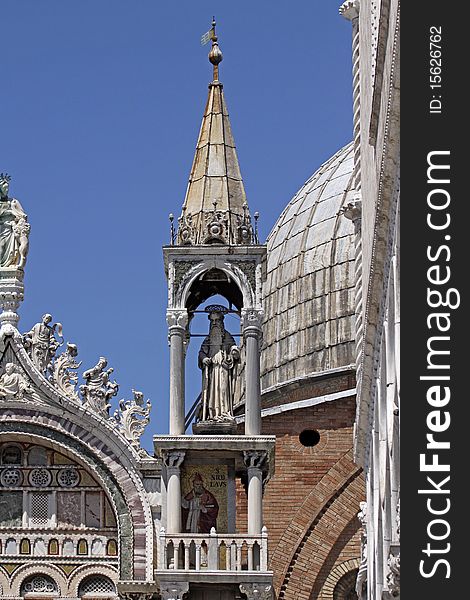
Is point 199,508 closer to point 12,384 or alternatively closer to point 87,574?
point 87,574

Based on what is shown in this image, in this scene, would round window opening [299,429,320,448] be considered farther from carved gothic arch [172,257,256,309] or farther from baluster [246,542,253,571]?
baluster [246,542,253,571]

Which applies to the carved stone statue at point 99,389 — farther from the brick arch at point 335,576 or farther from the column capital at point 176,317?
the brick arch at point 335,576

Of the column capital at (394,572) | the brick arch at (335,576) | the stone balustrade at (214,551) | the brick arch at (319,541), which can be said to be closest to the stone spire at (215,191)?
the stone balustrade at (214,551)

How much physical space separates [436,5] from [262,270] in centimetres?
1670

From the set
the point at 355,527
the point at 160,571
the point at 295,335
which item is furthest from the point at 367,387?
the point at 295,335

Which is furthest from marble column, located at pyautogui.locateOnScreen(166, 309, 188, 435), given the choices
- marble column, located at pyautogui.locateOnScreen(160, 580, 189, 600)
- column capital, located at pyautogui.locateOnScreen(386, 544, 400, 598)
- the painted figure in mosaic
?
column capital, located at pyautogui.locateOnScreen(386, 544, 400, 598)

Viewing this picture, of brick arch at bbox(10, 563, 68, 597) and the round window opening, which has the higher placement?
the round window opening

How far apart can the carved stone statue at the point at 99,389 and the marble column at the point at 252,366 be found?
200cm

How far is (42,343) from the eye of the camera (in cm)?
3181

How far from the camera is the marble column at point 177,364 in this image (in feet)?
99.9

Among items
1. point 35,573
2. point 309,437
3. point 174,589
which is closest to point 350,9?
point 174,589

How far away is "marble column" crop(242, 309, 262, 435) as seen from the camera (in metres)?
30.6

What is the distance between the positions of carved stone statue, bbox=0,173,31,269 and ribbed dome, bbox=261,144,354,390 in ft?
26.4

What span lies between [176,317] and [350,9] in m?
6.74
